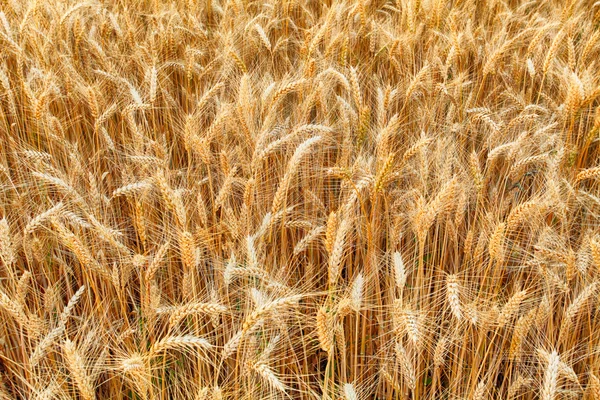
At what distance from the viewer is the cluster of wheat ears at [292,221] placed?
4.76 ft

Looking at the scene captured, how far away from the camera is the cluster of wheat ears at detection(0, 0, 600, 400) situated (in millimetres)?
1450

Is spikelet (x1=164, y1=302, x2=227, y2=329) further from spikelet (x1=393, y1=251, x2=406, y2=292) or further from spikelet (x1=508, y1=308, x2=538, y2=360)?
spikelet (x1=508, y1=308, x2=538, y2=360)

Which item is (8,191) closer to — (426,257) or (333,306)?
(333,306)

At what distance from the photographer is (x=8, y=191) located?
6.55 feet

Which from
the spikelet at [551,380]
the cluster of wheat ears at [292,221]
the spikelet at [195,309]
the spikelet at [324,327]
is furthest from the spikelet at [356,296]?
the spikelet at [551,380]

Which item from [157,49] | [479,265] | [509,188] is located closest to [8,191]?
[157,49]

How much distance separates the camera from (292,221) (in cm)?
182

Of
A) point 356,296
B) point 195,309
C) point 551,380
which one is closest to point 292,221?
point 356,296

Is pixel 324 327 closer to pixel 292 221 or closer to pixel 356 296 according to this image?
pixel 356 296

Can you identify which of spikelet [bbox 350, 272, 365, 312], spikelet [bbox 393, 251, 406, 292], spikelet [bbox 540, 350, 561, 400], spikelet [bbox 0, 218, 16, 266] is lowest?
spikelet [bbox 540, 350, 561, 400]

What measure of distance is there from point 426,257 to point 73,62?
1.79 m

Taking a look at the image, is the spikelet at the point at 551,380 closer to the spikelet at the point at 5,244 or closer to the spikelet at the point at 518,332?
the spikelet at the point at 518,332

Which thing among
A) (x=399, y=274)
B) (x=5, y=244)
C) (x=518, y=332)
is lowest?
(x=518, y=332)

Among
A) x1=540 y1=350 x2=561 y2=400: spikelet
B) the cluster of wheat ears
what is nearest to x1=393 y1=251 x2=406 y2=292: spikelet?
the cluster of wheat ears
